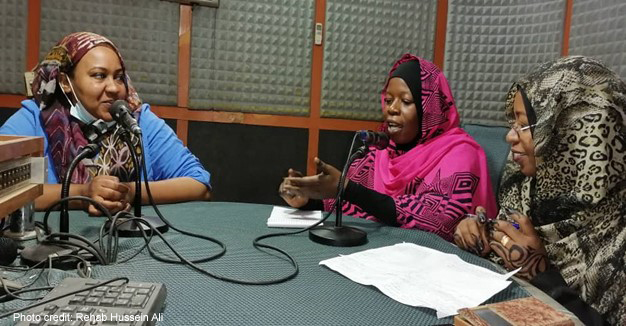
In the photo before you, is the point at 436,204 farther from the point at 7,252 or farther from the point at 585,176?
the point at 7,252

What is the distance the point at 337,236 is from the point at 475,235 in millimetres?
462

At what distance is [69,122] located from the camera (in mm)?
1823

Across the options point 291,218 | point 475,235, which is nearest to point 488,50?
point 475,235

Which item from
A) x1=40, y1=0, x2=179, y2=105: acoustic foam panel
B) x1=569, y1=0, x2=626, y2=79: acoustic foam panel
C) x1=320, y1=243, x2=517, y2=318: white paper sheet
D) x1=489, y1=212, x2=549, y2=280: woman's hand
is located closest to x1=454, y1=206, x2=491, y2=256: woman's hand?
x1=489, y1=212, x2=549, y2=280: woman's hand

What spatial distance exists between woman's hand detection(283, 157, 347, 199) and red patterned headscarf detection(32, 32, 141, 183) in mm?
862

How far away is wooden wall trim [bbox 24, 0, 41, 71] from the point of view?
254 cm

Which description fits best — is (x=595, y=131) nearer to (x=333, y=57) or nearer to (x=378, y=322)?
(x=378, y=322)

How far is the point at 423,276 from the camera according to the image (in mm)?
1018

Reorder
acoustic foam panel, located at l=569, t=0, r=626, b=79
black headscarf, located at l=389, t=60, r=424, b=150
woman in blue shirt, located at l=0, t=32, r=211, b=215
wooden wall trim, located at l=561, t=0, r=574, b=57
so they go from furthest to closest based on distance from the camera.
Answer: wooden wall trim, located at l=561, t=0, r=574, b=57, acoustic foam panel, located at l=569, t=0, r=626, b=79, black headscarf, located at l=389, t=60, r=424, b=150, woman in blue shirt, located at l=0, t=32, r=211, b=215

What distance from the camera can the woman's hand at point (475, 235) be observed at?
1.38 m

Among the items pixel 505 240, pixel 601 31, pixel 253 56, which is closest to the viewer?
pixel 505 240

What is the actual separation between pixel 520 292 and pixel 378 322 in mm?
383

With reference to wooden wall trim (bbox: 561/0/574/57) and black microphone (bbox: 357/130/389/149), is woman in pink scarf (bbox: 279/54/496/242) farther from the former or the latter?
wooden wall trim (bbox: 561/0/574/57)

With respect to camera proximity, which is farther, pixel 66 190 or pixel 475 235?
pixel 475 235
